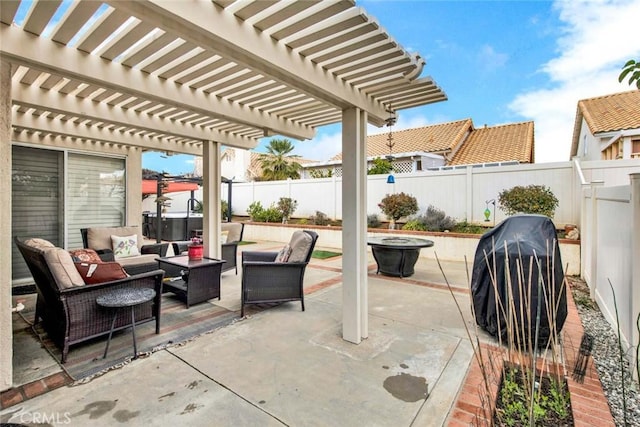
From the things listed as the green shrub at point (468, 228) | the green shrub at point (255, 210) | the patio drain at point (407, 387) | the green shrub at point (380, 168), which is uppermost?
the green shrub at point (380, 168)

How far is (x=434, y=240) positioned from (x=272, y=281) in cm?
578

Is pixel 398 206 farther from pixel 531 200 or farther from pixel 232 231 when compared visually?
pixel 232 231

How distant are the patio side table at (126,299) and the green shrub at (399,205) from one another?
750 centimetres

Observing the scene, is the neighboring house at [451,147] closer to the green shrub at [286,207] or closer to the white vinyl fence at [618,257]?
the green shrub at [286,207]

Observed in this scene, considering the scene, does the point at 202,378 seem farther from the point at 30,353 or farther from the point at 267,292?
the point at 30,353

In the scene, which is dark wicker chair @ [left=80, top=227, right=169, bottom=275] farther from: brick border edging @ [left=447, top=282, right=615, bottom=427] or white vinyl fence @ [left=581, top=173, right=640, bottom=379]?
white vinyl fence @ [left=581, top=173, right=640, bottom=379]

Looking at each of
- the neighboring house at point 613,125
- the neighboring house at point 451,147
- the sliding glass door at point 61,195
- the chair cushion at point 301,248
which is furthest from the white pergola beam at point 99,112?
the neighboring house at point 613,125

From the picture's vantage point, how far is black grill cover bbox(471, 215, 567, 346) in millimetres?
3162

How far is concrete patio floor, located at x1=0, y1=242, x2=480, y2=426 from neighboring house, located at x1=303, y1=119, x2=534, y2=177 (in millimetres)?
9634

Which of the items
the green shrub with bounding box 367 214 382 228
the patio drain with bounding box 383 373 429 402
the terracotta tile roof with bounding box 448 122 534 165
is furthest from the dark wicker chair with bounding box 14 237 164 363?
the terracotta tile roof with bounding box 448 122 534 165

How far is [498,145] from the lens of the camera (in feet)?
46.6

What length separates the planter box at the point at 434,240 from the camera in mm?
6680

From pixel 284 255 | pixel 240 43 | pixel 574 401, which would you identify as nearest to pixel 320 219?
→ pixel 284 255

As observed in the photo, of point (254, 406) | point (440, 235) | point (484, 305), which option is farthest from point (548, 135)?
point (254, 406)
